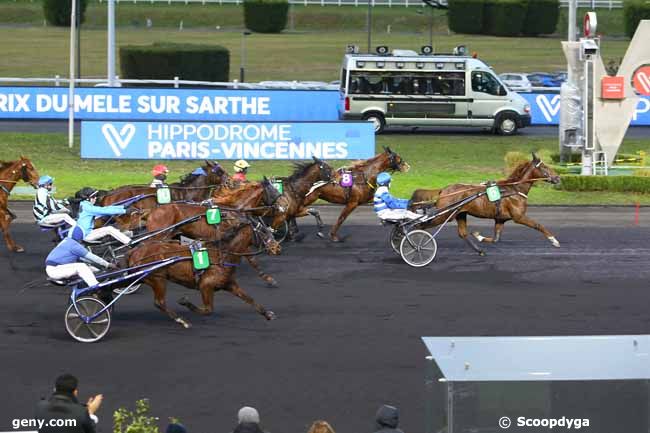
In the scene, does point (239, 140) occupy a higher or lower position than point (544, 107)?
lower

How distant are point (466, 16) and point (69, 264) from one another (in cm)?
6020

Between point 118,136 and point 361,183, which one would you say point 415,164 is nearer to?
point 118,136

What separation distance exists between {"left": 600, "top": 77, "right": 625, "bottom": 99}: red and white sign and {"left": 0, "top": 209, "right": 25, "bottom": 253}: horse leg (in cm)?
1469

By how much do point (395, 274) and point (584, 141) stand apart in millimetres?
11390

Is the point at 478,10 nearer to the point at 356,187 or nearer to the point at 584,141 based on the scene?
the point at 584,141

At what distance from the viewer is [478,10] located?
7425 cm

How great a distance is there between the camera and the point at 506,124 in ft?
129

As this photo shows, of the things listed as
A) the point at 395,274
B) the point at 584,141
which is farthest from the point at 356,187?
the point at 584,141

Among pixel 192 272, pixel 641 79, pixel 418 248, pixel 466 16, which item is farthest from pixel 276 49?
pixel 192 272

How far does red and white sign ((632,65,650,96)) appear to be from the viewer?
30578 mm

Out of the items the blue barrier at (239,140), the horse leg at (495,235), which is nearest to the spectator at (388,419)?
the horse leg at (495,235)

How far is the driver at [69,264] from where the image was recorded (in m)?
16.0

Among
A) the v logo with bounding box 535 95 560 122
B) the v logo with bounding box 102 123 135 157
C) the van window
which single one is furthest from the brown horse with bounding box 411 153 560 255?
the v logo with bounding box 535 95 560 122

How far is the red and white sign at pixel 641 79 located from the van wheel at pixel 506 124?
29.3 feet
